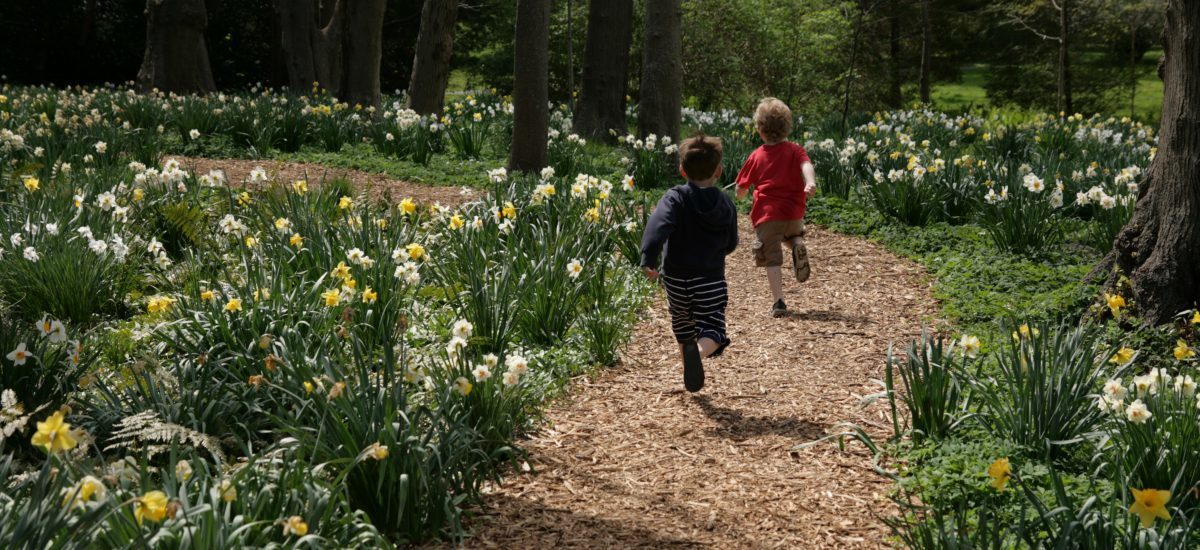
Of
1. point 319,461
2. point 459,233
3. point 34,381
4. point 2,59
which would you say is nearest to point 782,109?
point 459,233

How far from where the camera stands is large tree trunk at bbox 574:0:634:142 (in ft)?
37.9

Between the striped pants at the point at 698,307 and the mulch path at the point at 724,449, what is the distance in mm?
288

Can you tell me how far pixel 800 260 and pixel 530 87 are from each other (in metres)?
3.92

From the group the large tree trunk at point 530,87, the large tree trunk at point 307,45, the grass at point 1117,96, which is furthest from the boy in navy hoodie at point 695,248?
the grass at point 1117,96

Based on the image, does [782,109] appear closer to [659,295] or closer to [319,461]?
[659,295]

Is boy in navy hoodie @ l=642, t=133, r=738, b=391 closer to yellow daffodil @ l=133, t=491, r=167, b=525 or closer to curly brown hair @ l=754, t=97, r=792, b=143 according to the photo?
curly brown hair @ l=754, t=97, r=792, b=143

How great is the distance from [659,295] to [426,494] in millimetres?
3363

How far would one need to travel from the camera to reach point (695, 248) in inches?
174

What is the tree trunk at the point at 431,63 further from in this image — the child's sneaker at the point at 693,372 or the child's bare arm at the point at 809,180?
the child's sneaker at the point at 693,372

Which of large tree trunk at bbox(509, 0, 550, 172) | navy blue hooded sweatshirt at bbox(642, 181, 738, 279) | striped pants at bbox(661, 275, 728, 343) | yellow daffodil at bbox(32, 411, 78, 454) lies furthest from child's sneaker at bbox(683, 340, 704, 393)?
large tree trunk at bbox(509, 0, 550, 172)

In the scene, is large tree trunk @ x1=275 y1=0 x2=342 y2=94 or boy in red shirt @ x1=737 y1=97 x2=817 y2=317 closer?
boy in red shirt @ x1=737 y1=97 x2=817 y2=317

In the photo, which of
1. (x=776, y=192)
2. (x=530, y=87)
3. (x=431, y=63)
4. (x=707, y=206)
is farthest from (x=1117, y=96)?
(x=707, y=206)

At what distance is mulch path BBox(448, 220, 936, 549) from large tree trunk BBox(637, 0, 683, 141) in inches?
180

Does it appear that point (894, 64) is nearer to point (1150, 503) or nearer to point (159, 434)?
point (159, 434)
